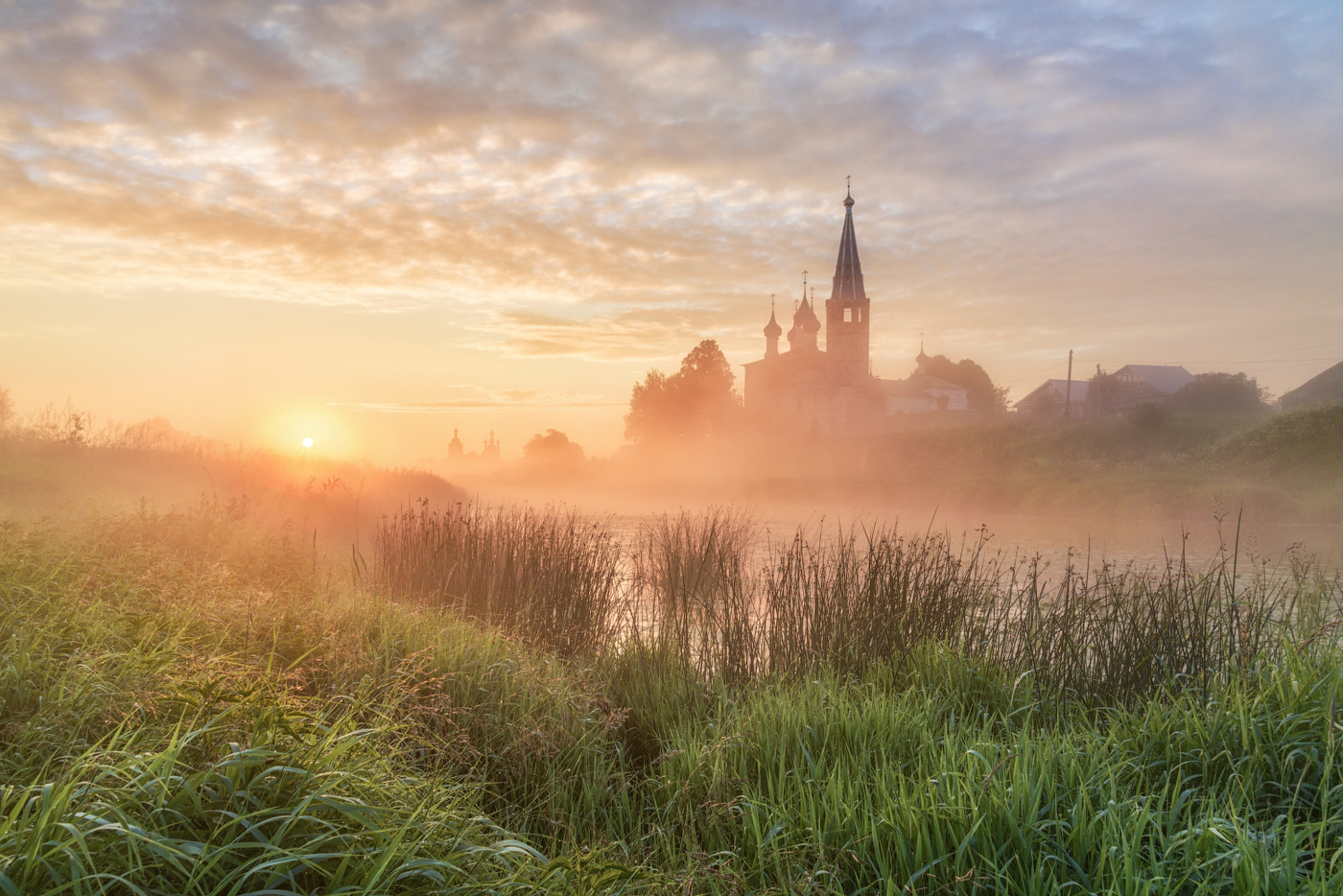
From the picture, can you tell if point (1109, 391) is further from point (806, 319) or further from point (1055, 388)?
point (806, 319)

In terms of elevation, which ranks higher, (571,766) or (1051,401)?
(1051,401)

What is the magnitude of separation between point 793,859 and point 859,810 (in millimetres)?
298

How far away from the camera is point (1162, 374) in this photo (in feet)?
179

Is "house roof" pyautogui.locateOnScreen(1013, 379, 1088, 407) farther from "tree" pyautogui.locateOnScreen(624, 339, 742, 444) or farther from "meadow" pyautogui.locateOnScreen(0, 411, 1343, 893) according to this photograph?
"meadow" pyautogui.locateOnScreen(0, 411, 1343, 893)

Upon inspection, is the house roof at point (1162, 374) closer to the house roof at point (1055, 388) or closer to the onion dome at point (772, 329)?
the house roof at point (1055, 388)

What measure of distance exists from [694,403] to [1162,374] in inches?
1410

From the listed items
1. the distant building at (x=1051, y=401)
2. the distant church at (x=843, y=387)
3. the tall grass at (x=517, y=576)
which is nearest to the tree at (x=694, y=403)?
the distant church at (x=843, y=387)

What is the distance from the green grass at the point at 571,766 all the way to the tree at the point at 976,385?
185 ft

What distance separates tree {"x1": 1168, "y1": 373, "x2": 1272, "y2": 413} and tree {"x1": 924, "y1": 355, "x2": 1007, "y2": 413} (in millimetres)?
20289

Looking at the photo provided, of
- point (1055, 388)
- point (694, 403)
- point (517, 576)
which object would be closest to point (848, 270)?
point (694, 403)

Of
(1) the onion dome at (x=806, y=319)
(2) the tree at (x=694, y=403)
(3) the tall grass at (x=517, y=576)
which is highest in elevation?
(1) the onion dome at (x=806, y=319)

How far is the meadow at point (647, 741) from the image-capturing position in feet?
6.36

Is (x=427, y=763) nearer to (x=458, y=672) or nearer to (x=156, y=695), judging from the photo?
(x=458, y=672)

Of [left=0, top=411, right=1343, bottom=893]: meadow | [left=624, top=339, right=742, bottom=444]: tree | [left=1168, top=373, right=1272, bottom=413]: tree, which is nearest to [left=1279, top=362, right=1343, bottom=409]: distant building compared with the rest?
[left=1168, top=373, right=1272, bottom=413]: tree
